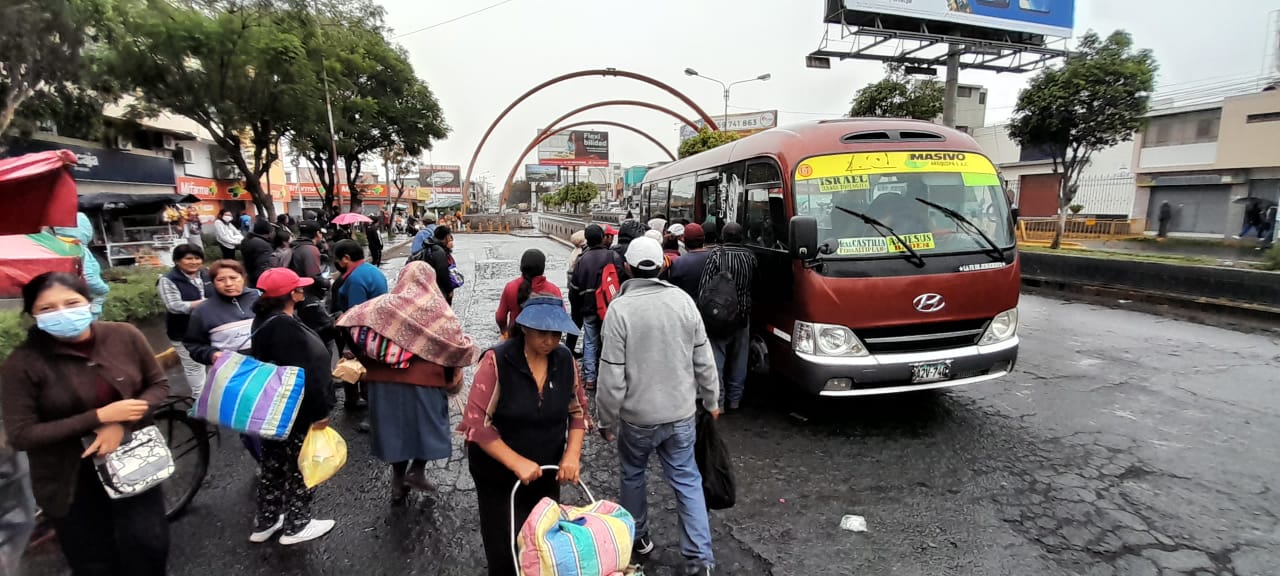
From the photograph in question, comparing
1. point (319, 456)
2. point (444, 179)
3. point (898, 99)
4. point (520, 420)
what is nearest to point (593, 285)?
point (319, 456)

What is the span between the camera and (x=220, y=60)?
11945 mm

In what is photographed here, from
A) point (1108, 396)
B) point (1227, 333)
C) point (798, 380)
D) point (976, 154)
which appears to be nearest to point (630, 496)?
point (798, 380)

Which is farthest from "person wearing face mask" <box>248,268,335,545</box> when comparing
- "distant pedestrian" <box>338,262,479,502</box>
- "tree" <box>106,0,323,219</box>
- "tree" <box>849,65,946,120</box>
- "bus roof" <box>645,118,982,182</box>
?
"tree" <box>849,65,946,120</box>

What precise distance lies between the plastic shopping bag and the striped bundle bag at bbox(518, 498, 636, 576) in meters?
1.46

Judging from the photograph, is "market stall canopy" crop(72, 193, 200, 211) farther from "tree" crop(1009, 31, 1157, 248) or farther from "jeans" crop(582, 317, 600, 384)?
"tree" crop(1009, 31, 1157, 248)

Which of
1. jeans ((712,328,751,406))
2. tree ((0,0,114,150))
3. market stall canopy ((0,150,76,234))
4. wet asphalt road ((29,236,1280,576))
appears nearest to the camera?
market stall canopy ((0,150,76,234))

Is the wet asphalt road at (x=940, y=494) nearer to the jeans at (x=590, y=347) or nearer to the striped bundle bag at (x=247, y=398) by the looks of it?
the striped bundle bag at (x=247, y=398)

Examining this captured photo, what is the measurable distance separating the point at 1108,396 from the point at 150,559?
7049mm

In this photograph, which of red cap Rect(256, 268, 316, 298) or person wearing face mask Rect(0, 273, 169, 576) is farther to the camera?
red cap Rect(256, 268, 316, 298)

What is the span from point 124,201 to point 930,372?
1959 centimetres

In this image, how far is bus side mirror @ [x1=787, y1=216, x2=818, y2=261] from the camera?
13.5 feet

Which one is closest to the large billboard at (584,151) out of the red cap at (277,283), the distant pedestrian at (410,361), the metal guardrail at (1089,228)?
the metal guardrail at (1089,228)

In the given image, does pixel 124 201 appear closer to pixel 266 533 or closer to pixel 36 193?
pixel 36 193

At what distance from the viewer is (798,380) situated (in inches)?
174
